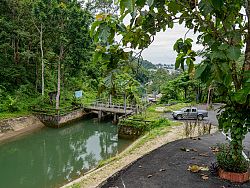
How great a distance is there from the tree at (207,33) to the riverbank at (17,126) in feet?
42.8

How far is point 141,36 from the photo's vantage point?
360cm

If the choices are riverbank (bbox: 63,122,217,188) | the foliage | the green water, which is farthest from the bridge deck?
riverbank (bbox: 63,122,217,188)

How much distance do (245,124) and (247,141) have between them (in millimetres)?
5360

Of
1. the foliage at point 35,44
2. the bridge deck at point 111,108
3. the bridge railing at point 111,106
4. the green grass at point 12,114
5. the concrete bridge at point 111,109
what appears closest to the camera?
the green grass at point 12,114

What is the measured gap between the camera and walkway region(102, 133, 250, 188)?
5.26 metres

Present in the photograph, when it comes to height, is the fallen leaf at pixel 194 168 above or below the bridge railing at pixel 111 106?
below

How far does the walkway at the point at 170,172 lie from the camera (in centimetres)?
526

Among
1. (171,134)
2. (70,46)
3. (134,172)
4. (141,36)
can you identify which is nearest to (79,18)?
(70,46)

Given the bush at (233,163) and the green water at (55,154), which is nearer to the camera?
the bush at (233,163)

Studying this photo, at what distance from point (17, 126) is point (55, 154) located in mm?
4120

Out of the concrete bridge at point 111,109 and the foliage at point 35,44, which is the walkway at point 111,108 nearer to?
the concrete bridge at point 111,109

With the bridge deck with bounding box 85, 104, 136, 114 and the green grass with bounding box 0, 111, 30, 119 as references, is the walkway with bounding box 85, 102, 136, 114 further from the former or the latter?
the green grass with bounding box 0, 111, 30, 119

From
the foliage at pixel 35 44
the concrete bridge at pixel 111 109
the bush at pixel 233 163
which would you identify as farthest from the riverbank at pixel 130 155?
the foliage at pixel 35 44

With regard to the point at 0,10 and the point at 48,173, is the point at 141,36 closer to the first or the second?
the point at 48,173
